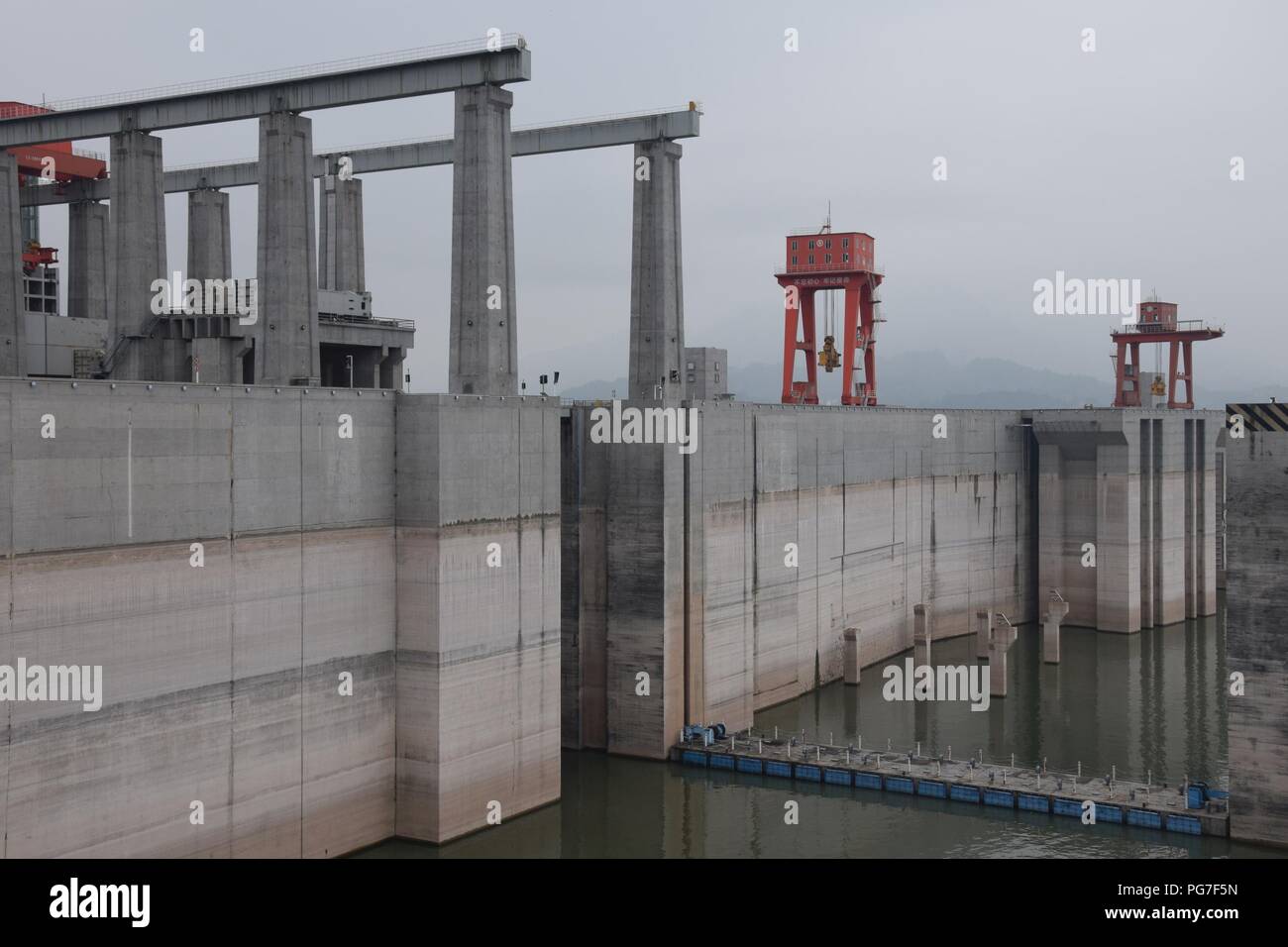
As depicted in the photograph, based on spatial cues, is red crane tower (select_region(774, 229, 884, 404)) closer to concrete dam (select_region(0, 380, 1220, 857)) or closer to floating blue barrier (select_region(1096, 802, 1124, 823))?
concrete dam (select_region(0, 380, 1220, 857))

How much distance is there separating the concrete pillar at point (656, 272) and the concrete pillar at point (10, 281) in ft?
78.7

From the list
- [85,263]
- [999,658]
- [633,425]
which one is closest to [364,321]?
[85,263]

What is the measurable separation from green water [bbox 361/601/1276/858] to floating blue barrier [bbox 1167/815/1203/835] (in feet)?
0.98

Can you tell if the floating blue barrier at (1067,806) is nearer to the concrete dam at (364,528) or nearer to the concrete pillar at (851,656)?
the concrete dam at (364,528)

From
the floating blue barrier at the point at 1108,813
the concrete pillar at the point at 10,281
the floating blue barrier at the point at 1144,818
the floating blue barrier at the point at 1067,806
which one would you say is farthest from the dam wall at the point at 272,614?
the concrete pillar at the point at 10,281

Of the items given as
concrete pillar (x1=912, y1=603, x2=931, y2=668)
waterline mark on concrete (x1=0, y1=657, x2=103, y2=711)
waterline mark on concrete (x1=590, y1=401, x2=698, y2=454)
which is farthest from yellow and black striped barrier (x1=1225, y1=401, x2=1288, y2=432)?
waterline mark on concrete (x1=0, y1=657, x2=103, y2=711)

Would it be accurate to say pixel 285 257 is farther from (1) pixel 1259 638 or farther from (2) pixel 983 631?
(2) pixel 983 631

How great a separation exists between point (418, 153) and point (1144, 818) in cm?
3965

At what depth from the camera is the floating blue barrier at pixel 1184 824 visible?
37.5m

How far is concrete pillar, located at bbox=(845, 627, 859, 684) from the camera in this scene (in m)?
60.7

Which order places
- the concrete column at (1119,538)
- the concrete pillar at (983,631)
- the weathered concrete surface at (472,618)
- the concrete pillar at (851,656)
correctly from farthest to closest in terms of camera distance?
the concrete column at (1119,538)
the concrete pillar at (983,631)
the concrete pillar at (851,656)
the weathered concrete surface at (472,618)
